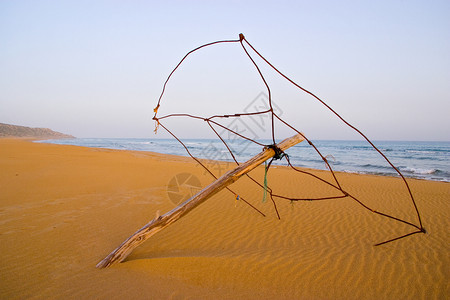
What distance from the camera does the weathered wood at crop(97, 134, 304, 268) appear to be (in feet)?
9.79

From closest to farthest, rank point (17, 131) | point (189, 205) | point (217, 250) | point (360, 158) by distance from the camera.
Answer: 1. point (189, 205)
2. point (217, 250)
3. point (360, 158)
4. point (17, 131)

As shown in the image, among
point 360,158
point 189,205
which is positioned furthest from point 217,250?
point 360,158

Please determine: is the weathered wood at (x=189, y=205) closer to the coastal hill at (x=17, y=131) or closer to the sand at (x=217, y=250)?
the sand at (x=217, y=250)

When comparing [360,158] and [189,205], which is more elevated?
[189,205]

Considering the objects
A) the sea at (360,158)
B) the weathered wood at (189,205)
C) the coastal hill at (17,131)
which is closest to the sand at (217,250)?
the weathered wood at (189,205)

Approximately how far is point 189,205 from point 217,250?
3.95ft

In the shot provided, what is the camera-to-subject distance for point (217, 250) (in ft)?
12.6

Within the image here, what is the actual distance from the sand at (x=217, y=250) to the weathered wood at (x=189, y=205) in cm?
15

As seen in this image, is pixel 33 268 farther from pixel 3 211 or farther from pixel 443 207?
pixel 443 207

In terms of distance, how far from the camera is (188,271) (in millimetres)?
3070

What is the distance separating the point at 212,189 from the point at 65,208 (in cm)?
425

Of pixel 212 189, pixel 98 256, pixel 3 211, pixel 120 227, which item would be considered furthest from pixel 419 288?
pixel 3 211

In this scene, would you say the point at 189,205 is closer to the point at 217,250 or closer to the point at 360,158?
the point at 217,250

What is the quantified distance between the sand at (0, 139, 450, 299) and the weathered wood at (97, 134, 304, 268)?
6.0 inches
